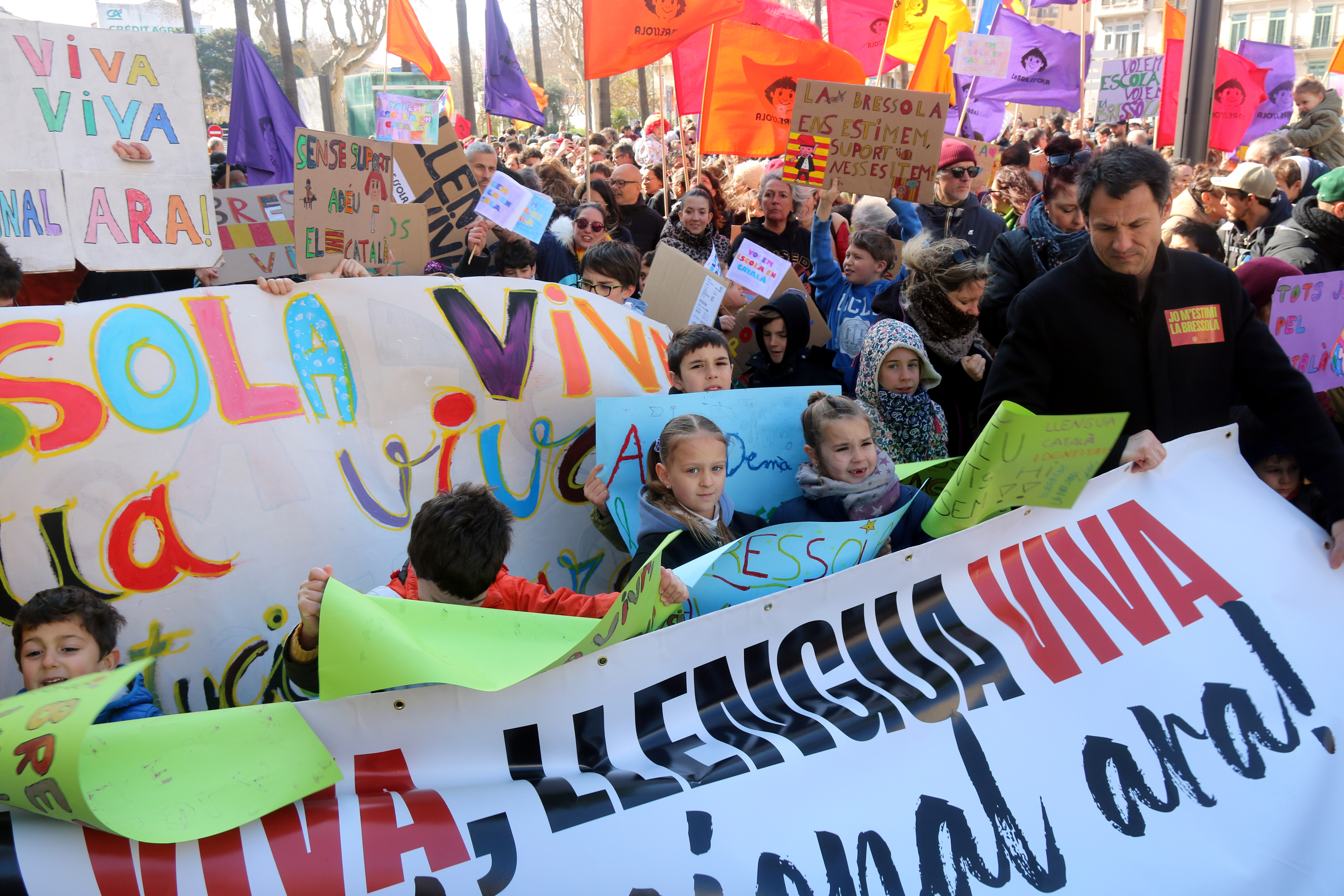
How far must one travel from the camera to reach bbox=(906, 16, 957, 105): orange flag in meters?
7.56

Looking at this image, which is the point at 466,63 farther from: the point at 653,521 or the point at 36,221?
the point at 653,521

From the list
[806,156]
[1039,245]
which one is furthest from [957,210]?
[1039,245]

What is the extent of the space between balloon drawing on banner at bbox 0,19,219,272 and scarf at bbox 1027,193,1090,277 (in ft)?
10.9

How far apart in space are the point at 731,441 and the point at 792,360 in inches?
48.7

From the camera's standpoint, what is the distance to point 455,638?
1.83m

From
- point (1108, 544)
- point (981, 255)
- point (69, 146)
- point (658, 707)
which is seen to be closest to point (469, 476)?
point (658, 707)

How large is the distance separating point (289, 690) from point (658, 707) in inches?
42.2

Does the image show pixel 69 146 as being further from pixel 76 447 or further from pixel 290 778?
pixel 290 778

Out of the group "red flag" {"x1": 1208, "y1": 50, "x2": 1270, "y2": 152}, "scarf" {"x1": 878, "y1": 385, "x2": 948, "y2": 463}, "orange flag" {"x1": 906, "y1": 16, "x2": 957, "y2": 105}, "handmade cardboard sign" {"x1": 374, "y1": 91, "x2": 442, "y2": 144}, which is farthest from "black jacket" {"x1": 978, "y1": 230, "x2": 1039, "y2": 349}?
"red flag" {"x1": 1208, "y1": 50, "x2": 1270, "y2": 152}

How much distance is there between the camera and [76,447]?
Answer: 2.48 meters

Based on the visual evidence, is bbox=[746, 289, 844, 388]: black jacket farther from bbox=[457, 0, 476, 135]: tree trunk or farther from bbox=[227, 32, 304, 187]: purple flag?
bbox=[457, 0, 476, 135]: tree trunk

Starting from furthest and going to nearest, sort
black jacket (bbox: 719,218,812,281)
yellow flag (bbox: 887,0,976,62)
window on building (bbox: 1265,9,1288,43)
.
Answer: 1. window on building (bbox: 1265,9,1288,43)
2. yellow flag (bbox: 887,0,976,62)
3. black jacket (bbox: 719,218,812,281)

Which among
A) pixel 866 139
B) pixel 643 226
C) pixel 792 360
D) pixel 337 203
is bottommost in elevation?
pixel 792 360

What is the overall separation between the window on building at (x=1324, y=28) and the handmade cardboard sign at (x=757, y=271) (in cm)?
6152
